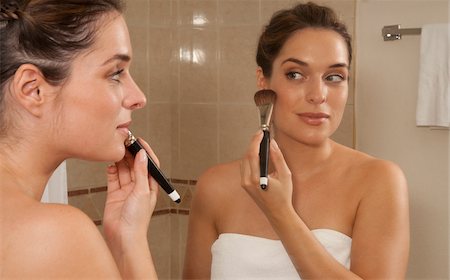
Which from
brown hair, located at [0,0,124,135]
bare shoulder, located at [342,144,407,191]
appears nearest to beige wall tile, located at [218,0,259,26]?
bare shoulder, located at [342,144,407,191]

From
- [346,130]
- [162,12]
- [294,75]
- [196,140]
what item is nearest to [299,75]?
[294,75]

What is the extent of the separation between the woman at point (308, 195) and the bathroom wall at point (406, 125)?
332 millimetres

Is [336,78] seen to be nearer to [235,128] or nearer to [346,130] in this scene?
[346,130]

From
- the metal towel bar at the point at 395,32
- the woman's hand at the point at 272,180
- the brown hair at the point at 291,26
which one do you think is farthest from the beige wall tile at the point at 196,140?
the woman's hand at the point at 272,180

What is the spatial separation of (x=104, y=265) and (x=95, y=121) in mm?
155

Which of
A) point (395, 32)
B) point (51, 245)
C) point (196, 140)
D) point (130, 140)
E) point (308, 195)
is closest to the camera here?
point (51, 245)

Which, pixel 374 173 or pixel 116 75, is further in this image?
pixel 374 173

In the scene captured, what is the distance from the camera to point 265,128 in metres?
0.78

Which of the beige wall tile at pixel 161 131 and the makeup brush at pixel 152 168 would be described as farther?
the beige wall tile at pixel 161 131

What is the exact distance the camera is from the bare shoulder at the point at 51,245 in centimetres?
53

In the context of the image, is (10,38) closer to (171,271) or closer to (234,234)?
(234,234)

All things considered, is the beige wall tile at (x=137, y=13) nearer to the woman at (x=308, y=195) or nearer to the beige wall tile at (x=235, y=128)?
the beige wall tile at (x=235, y=128)

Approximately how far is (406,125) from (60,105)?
0.77 m

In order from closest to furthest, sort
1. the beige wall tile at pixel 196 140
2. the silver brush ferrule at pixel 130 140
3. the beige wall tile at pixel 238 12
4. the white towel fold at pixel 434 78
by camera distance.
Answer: the silver brush ferrule at pixel 130 140 < the white towel fold at pixel 434 78 < the beige wall tile at pixel 238 12 < the beige wall tile at pixel 196 140
